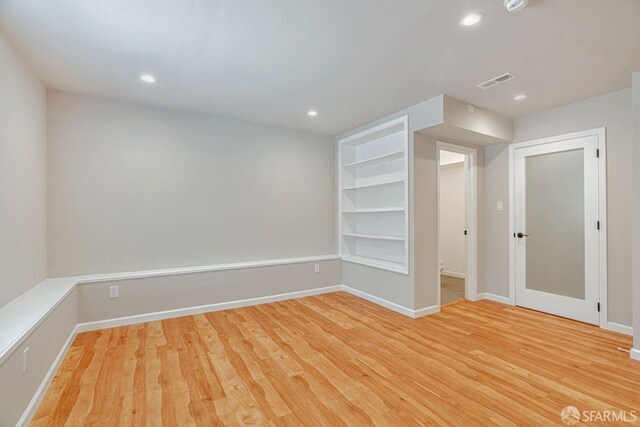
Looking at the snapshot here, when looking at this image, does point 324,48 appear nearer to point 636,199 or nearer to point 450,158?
point 636,199

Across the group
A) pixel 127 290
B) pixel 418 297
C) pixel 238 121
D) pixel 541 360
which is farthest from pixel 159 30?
pixel 541 360

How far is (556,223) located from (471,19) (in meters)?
2.94

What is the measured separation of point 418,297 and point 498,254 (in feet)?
5.12

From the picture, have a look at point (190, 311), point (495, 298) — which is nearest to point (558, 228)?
point (495, 298)

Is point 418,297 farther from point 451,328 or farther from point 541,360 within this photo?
point 541,360

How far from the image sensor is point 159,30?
2.12 metres

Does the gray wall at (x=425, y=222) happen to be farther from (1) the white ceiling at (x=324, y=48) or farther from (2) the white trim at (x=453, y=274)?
(2) the white trim at (x=453, y=274)

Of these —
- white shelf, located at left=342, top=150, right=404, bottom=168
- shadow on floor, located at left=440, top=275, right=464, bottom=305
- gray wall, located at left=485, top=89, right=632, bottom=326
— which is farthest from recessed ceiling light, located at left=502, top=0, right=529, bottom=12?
shadow on floor, located at left=440, top=275, right=464, bottom=305

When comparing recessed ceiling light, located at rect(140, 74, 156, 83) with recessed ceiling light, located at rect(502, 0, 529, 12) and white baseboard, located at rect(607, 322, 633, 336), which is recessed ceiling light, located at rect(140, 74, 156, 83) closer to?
recessed ceiling light, located at rect(502, 0, 529, 12)

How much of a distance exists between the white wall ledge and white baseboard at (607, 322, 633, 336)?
12.8 feet

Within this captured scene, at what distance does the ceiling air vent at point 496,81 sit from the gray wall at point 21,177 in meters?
4.12

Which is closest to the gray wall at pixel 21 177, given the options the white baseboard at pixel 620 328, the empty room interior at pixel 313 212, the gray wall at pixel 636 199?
the empty room interior at pixel 313 212

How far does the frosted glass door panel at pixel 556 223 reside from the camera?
3.44 meters

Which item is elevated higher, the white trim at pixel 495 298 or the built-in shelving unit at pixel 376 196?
the built-in shelving unit at pixel 376 196
